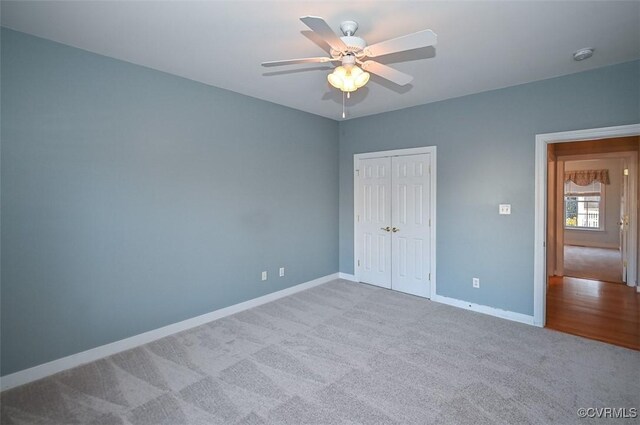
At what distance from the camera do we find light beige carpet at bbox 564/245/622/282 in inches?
218

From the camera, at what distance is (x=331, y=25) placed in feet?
7.39

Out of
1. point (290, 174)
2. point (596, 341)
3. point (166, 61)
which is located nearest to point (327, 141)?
point (290, 174)

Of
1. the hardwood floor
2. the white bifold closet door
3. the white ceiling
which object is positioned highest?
the white ceiling

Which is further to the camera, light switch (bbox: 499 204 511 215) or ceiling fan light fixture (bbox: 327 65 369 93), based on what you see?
light switch (bbox: 499 204 511 215)

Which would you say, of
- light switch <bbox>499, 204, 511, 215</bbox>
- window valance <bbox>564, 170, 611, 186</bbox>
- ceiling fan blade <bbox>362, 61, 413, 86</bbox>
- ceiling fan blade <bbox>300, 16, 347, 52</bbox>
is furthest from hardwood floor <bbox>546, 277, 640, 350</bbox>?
window valance <bbox>564, 170, 611, 186</bbox>

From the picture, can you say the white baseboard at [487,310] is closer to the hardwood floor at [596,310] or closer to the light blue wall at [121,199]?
the hardwood floor at [596,310]

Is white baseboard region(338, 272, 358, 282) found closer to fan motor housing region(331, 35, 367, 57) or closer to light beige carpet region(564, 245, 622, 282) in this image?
fan motor housing region(331, 35, 367, 57)

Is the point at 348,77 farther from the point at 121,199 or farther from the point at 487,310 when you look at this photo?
the point at 487,310

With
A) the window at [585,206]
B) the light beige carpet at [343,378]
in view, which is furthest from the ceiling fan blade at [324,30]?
the window at [585,206]

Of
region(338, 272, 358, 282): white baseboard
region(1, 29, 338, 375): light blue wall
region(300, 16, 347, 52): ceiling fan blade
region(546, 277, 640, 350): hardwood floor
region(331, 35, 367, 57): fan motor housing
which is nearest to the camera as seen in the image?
region(300, 16, 347, 52): ceiling fan blade

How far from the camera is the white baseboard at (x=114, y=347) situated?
2.38 meters

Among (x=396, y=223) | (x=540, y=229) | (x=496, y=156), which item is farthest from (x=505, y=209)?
(x=396, y=223)

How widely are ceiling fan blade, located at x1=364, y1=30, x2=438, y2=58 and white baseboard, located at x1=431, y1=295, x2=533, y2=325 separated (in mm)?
3191

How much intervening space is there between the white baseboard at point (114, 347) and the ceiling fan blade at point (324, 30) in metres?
3.06
